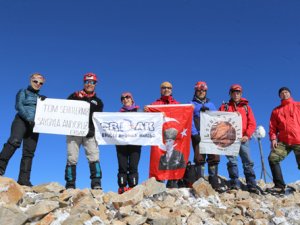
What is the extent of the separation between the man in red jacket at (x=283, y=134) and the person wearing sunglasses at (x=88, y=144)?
181 inches

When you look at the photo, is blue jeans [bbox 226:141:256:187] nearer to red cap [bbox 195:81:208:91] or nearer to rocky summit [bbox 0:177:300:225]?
rocky summit [bbox 0:177:300:225]

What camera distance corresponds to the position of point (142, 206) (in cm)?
800

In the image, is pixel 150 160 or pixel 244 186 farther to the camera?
pixel 244 186

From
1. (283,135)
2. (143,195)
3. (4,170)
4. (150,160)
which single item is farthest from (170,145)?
(4,170)

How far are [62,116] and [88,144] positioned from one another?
1164 mm

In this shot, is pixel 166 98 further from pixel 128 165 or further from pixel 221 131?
pixel 128 165

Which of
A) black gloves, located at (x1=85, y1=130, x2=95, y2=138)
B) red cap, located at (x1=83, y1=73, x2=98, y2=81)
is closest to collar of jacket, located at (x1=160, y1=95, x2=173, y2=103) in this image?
red cap, located at (x1=83, y1=73, x2=98, y2=81)

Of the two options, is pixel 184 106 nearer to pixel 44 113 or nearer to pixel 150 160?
pixel 150 160

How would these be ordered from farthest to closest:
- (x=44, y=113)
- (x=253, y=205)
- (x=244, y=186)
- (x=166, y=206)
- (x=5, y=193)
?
1. (x=244, y=186)
2. (x=44, y=113)
3. (x=253, y=205)
4. (x=166, y=206)
5. (x=5, y=193)

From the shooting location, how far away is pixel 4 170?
343 inches

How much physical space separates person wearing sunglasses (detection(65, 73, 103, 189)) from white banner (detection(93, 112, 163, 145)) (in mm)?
234

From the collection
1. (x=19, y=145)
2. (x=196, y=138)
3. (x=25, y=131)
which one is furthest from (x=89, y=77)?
(x=196, y=138)

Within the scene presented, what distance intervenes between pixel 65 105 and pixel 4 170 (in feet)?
7.58

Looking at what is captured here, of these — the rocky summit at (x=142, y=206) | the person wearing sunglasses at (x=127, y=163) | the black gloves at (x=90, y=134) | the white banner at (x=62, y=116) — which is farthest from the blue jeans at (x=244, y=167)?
the white banner at (x=62, y=116)
